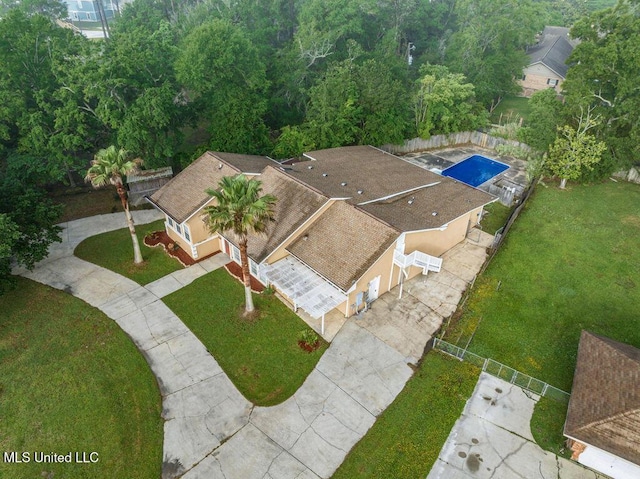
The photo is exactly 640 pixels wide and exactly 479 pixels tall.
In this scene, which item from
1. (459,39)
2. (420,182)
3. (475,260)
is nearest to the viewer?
(475,260)

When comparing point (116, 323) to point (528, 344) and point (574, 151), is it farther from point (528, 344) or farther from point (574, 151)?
point (574, 151)

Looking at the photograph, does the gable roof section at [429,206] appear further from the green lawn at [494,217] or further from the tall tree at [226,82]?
the tall tree at [226,82]

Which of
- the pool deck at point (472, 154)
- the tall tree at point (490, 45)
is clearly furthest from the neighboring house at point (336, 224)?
the tall tree at point (490, 45)

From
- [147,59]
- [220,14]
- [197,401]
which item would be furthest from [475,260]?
[220,14]

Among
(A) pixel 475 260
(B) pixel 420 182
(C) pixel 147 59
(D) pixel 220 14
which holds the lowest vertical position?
(A) pixel 475 260

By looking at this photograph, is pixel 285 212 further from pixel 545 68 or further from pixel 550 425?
pixel 545 68
